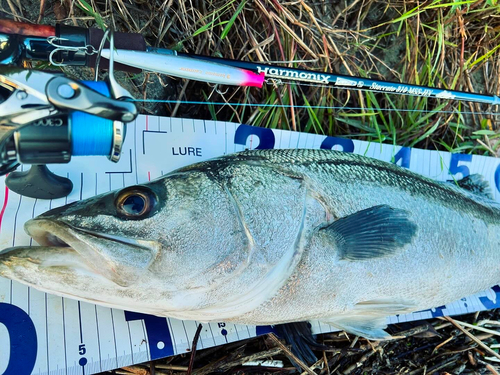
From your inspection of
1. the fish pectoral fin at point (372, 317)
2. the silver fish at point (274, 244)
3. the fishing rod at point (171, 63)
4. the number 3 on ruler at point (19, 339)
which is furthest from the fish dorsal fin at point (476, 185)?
the number 3 on ruler at point (19, 339)

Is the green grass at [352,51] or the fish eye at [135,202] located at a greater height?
the green grass at [352,51]

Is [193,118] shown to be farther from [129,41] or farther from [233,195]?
[233,195]

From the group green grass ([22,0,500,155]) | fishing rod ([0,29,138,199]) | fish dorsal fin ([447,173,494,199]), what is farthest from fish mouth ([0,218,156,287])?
Result: fish dorsal fin ([447,173,494,199])

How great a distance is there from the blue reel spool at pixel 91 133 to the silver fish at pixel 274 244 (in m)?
0.16

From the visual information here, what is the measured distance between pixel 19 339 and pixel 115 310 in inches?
14.4

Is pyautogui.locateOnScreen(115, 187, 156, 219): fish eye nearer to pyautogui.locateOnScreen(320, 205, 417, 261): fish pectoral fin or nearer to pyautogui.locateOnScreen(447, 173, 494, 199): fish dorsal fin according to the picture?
pyautogui.locateOnScreen(320, 205, 417, 261): fish pectoral fin

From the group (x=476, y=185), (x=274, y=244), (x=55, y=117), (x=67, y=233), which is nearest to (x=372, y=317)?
(x=274, y=244)

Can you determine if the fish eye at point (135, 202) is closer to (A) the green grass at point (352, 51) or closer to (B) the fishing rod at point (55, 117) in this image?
(B) the fishing rod at point (55, 117)

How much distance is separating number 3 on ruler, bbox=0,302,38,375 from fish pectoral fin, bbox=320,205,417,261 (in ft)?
4.03

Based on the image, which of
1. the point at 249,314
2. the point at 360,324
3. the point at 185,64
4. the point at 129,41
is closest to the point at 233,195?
the point at 249,314

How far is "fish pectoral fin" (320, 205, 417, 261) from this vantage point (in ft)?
4.65

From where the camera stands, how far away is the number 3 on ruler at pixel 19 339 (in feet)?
4.88

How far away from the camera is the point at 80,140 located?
47.4 inches

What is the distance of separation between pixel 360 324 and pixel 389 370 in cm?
66
